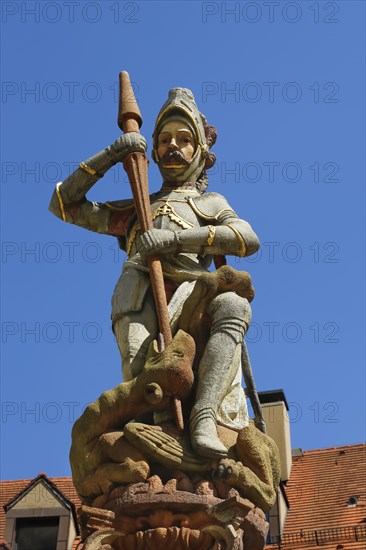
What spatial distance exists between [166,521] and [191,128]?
3.71 m

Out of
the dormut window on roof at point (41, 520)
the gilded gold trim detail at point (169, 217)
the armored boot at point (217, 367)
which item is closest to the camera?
the armored boot at point (217, 367)

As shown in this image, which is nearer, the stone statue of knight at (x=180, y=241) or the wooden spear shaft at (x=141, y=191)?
the stone statue of knight at (x=180, y=241)

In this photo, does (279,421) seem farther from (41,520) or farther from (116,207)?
(116,207)

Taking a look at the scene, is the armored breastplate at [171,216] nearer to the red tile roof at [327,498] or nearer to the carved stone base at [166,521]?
the carved stone base at [166,521]

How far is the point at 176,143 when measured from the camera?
12.8 metres

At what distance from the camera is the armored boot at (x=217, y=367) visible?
35.4ft

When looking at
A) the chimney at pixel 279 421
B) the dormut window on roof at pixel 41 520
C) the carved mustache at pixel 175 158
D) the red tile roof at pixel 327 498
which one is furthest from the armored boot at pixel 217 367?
the chimney at pixel 279 421

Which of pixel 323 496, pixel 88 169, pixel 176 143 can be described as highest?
pixel 323 496

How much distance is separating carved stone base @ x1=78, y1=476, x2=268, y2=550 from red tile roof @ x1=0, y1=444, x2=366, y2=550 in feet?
27.6

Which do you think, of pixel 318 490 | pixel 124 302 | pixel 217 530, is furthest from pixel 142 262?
pixel 318 490

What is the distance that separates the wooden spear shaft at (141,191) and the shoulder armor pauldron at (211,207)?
472 millimetres

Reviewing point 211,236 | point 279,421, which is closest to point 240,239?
point 211,236

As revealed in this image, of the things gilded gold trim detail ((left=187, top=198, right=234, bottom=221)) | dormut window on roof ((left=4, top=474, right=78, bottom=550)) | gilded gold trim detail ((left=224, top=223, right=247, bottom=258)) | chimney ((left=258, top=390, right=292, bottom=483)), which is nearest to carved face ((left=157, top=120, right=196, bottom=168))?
gilded gold trim detail ((left=187, top=198, right=234, bottom=221))

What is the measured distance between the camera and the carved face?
41.7 feet
